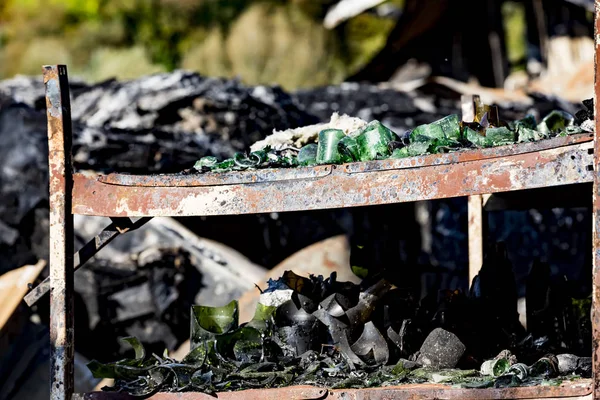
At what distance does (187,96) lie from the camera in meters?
8.52

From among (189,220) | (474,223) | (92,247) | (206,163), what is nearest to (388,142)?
(206,163)

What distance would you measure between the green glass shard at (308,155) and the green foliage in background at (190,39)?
1725cm

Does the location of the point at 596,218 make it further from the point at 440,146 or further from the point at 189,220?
the point at 189,220

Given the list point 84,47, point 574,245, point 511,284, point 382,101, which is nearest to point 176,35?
point 84,47

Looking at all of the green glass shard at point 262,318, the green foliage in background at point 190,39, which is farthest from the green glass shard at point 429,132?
the green foliage in background at point 190,39

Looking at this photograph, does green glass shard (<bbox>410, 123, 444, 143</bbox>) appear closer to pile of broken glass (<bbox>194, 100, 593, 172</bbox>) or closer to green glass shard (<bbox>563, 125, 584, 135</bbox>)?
pile of broken glass (<bbox>194, 100, 593, 172</bbox>)

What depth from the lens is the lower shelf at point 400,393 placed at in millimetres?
3375

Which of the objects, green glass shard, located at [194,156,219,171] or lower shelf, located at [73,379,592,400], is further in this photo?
green glass shard, located at [194,156,219,171]

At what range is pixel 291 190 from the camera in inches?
143

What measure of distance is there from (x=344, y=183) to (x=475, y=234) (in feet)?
6.76

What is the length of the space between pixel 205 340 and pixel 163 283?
9.23ft

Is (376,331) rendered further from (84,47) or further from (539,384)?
(84,47)

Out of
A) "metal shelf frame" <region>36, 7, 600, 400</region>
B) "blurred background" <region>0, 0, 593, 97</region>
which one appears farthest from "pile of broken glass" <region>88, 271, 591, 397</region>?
"blurred background" <region>0, 0, 593, 97</region>

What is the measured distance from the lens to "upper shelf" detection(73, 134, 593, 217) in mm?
3215
